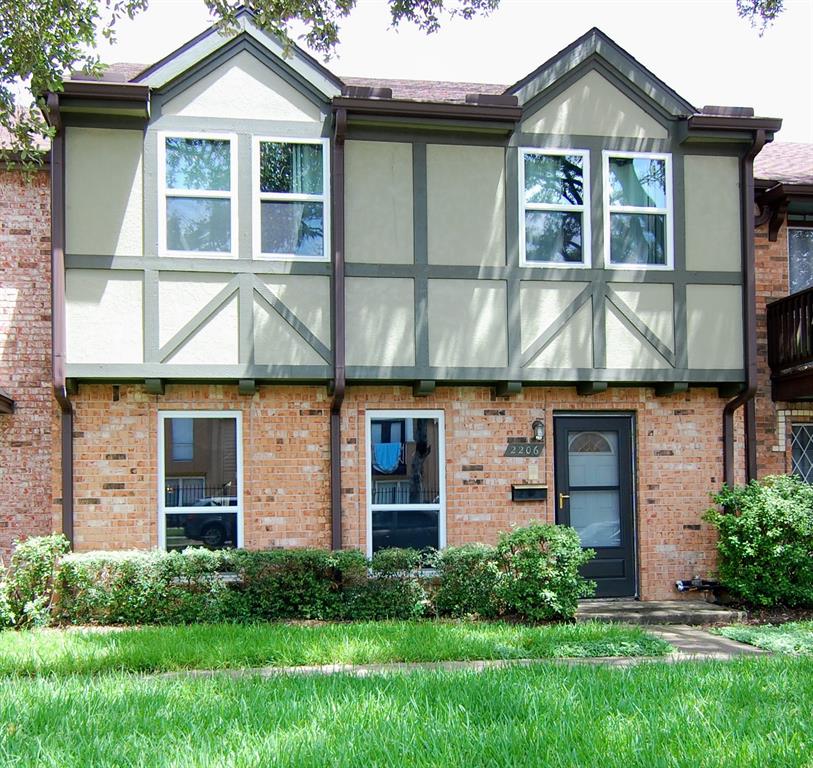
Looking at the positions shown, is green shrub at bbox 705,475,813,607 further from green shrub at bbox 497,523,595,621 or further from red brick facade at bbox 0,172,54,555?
red brick facade at bbox 0,172,54,555

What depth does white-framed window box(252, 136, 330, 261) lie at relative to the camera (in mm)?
10766

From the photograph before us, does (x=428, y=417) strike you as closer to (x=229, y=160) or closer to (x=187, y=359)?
(x=187, y=359)

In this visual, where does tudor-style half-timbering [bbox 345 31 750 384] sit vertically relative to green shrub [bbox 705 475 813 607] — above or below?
above

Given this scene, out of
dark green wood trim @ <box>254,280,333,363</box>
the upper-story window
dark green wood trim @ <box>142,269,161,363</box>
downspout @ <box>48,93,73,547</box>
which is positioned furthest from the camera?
the upper-story window

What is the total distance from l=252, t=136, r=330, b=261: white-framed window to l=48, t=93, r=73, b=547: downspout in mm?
2226

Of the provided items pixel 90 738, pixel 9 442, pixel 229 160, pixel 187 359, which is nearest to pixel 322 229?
pixel 229 160

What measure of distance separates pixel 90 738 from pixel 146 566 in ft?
16.2

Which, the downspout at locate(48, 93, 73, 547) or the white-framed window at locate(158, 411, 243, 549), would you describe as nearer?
the downspout at locate(48, 93, 73, 547)

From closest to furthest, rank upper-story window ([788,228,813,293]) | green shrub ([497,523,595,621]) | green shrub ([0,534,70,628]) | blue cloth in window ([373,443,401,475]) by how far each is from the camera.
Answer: green shrub ([0,534,70,628])
green shrub ([497,523,595,621])
blue cloth in window ([373,443,401,475])
upper-story window ([788,228,813,293])

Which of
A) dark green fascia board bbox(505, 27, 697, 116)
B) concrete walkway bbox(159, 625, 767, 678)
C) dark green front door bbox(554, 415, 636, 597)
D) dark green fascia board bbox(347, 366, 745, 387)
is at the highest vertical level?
dark green fascia board bbox(505, 27, 697, 116)

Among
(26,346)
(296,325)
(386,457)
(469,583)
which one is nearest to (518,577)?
(469,583)

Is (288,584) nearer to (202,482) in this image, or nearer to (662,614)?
(202,482)

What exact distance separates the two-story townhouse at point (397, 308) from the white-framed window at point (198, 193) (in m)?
0.03

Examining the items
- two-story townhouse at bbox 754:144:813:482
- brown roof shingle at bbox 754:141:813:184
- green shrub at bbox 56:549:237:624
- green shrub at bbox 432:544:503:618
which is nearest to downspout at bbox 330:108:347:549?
green shrub at bbox 432:544:503:618
